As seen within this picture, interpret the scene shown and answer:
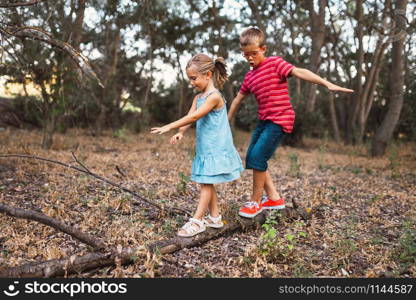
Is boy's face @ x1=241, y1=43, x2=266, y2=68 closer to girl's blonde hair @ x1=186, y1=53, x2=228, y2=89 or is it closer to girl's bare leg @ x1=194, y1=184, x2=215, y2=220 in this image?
girl's blonde hair @ x1=186, y1=53, x2=228, y2=89

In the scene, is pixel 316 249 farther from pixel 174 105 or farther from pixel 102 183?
pixel 174 105

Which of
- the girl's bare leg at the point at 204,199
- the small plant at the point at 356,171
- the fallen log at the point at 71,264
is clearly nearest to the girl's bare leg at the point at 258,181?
the girl's bare leg at the point at 204,199

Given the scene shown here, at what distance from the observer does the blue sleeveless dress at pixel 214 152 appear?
10.5 ft

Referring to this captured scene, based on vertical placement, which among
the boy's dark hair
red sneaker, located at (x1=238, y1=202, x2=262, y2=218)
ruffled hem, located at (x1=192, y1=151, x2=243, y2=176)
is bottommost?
red sneaker, located at (x1=238, y1=202, x2=262, y2=218)

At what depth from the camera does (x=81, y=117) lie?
1254 cm

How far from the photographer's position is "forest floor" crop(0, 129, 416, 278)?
2.93 m

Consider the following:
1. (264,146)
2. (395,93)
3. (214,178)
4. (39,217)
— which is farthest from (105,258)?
(395,93)

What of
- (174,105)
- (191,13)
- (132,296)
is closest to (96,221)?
(132,296)

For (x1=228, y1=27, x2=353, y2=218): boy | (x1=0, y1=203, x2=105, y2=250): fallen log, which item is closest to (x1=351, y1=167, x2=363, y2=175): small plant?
(x1=228, y1=27, x2=353, y2=218): boy

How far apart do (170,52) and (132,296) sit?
13758 mm

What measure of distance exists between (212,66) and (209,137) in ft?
1.93

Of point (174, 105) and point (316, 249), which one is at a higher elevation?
point (174, 105)

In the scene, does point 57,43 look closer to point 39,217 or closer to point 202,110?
point 202,110

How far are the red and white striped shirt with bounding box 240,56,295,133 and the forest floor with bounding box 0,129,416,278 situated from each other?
96 centimetres
